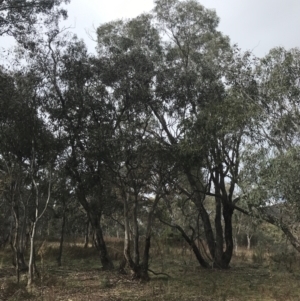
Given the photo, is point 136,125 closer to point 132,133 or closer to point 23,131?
point 132,133

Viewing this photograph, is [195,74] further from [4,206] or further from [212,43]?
[4,206]

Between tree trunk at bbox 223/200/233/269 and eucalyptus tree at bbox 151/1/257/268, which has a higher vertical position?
eucalyptus tree at bbox 151/1/257/268

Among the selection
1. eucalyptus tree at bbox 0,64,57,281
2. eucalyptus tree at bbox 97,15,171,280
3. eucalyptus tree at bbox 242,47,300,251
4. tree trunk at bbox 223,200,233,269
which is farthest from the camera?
tree trunk at bbox 223,200,233,269

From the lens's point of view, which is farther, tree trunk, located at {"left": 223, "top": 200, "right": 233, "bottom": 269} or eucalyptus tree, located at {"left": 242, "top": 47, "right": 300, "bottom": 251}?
tree trunk, located at {"left": 223, "top": 200, "right": 233, "bottom": 269}

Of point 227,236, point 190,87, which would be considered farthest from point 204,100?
point 227,236

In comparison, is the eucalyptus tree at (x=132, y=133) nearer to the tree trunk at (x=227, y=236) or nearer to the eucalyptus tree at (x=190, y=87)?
the eucalyptus tree at (x=190, y=87)

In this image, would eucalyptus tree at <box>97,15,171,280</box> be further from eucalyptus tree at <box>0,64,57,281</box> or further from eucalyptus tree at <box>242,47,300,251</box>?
eucalyptus tree at <box>242,47,300,251</box>

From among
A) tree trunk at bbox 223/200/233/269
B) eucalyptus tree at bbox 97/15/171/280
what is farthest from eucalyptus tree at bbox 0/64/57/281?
tree trunk at bbox 223/200/233/269

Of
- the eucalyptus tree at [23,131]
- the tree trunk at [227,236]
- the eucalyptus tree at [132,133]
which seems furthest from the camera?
the tree trunk at [227,236]

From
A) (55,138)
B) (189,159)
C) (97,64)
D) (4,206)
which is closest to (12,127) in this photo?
(55,138)

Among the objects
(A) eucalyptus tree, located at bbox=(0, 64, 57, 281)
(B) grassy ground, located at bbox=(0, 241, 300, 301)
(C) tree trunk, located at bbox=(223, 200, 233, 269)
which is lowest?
(B) grassy ground, located at bbox=(0, 241, 300, 301)

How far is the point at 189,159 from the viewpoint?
565 inches

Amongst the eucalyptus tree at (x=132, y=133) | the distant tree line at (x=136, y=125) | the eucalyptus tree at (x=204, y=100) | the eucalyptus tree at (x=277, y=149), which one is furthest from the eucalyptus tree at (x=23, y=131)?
the eucalyptus tree at (x=277, y=149)

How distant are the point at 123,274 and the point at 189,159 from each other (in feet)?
16.1
